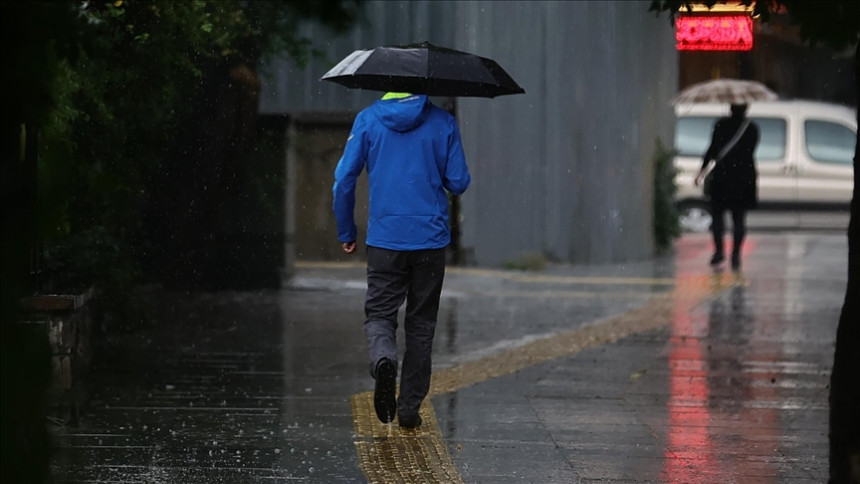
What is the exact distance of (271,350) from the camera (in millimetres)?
9391

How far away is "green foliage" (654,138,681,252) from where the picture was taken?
16.9m

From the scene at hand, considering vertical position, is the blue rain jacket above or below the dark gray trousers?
above

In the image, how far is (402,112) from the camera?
668cm

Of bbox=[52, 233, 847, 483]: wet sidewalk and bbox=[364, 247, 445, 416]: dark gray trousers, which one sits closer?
bbox=[52, 233, 847, 483]: wet sidewalk

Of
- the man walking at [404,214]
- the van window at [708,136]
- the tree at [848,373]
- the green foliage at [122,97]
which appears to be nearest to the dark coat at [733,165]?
the van window at [708,136]

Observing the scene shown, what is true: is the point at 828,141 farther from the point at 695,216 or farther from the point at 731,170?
the point at 731,170

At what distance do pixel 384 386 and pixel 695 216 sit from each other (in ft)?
48.2

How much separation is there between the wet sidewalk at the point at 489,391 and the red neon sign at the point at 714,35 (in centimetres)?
302

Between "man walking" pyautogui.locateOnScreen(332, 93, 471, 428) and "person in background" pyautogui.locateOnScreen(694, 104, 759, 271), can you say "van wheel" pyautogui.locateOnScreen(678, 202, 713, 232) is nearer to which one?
"person in background" pyautogui.locateOnScreen(694, 104, 759, 271)

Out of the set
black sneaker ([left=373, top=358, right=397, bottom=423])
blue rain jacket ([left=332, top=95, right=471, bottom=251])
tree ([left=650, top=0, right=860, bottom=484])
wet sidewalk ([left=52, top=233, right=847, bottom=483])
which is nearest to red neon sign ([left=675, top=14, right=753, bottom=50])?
wet sidewalk ([left=52, top=233, right=847, bottom=483])

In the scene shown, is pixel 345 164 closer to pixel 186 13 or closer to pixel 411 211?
pixel 411 211

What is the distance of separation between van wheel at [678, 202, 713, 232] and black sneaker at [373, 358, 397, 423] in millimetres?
14246

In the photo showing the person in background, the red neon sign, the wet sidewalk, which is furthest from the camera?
the person in background

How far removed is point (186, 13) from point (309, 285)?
424 centimetres
